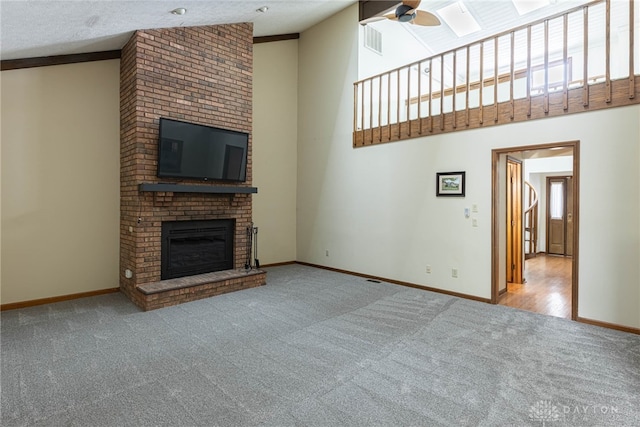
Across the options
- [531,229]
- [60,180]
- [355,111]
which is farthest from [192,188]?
[531,229]

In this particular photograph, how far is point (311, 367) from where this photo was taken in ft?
8.68

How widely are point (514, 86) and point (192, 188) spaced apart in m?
5.02

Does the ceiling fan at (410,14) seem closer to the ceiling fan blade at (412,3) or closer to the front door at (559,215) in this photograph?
the ceiling fan blade at (412,3)

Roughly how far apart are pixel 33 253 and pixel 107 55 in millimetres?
2850

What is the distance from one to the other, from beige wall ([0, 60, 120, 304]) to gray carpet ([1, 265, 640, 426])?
587 mm

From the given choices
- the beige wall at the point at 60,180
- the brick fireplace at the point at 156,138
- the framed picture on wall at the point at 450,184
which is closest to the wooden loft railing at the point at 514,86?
the framed picture on wall at the point at 450,184

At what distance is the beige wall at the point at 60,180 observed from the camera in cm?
408

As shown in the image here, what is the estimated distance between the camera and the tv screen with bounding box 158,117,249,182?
169 inches

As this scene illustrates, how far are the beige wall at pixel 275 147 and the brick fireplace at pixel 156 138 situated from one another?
133 centimetres

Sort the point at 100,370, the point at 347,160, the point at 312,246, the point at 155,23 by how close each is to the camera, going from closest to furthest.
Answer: the point at 100,370 → the point at 155,23 → the point at 347,160 → the point at 312,246

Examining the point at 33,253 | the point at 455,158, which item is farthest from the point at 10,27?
the point at 455,158

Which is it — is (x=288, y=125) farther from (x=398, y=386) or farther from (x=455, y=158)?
(x=398, y=386)

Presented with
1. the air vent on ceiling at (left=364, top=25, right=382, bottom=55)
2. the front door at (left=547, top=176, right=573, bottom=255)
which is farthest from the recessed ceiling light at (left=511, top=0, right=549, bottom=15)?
the front door at (left=547, top=176, right=573, bottom=255)

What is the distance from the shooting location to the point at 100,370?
259 centimetres
